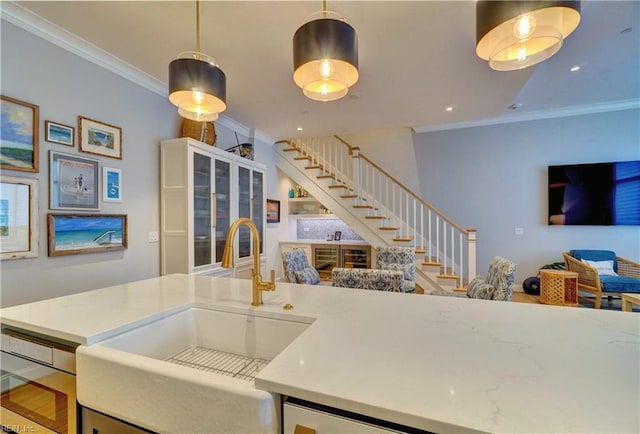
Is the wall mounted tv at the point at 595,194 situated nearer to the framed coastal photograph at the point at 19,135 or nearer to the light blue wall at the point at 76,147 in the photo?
the light blue wall at the point at 76,147

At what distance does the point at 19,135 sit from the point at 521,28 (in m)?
3.15

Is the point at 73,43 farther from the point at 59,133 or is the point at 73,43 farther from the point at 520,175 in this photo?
the point at 520,175

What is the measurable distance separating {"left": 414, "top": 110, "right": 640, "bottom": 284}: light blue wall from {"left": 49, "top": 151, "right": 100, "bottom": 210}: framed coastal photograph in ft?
16.4

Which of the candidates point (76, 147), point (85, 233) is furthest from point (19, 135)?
point (85, 233)

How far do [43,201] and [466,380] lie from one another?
2.91 metres

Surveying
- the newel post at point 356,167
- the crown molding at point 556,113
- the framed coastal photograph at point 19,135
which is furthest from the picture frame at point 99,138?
the crown molding at point 556,113

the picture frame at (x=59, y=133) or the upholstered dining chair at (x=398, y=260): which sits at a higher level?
the picture frame at (x=59, y=133)

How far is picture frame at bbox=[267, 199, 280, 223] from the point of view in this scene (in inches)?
208

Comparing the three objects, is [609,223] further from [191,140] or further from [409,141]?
[191,140]

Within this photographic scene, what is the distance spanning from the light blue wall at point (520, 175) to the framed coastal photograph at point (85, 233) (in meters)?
4.89

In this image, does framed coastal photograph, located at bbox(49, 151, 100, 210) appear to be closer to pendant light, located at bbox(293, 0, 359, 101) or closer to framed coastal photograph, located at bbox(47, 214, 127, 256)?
framed coastal photograph, located at bbox(47, 214, 127, 256)

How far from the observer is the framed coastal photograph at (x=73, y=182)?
221 centimetres

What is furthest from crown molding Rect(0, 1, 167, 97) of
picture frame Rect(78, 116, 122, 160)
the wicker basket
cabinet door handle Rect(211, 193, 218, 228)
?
cabinet door handle Rect(211, 193, 218, 228)

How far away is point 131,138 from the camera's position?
111 inches
